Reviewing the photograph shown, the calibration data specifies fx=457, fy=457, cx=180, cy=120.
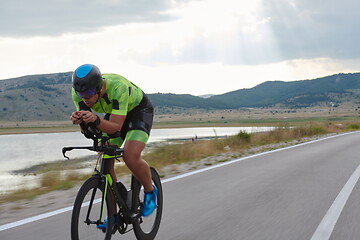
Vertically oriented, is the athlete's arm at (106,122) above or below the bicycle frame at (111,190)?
above

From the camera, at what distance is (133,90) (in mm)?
4461

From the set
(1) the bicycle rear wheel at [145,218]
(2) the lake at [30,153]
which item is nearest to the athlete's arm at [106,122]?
(1) the bicycle rear wheel at [145,218]

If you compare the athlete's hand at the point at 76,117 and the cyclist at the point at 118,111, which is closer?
the athlete's hand at the point at 76,117

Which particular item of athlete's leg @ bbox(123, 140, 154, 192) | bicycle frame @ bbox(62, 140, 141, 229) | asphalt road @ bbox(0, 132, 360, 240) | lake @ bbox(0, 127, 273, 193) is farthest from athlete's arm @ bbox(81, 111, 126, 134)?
lake @ bbox(0, 127, 273, 193)

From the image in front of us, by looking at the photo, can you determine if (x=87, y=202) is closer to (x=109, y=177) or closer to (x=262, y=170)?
(x=109, y=177)

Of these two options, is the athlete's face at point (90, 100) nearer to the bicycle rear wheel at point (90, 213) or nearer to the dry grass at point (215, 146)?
the bicycle rear wheel at point (90, 213)

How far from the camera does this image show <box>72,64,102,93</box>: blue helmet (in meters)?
3.82

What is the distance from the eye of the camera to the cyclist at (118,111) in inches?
151

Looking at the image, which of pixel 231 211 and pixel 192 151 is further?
pixel 192 151

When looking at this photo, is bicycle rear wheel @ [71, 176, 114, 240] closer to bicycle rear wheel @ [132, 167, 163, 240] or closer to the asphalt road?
bicycle rear wheel @ [132, 167, 163, 240]

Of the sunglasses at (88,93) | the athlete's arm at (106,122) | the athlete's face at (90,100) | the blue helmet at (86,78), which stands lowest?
the athlete's arm at (106,122)

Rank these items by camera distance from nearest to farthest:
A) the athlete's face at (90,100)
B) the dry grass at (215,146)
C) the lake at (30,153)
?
the athlete's face at (90,100)
the dry grass at (215,146)
the lake at (30,153)

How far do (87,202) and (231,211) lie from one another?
2.95 m

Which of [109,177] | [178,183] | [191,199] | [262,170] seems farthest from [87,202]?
[262,170]
